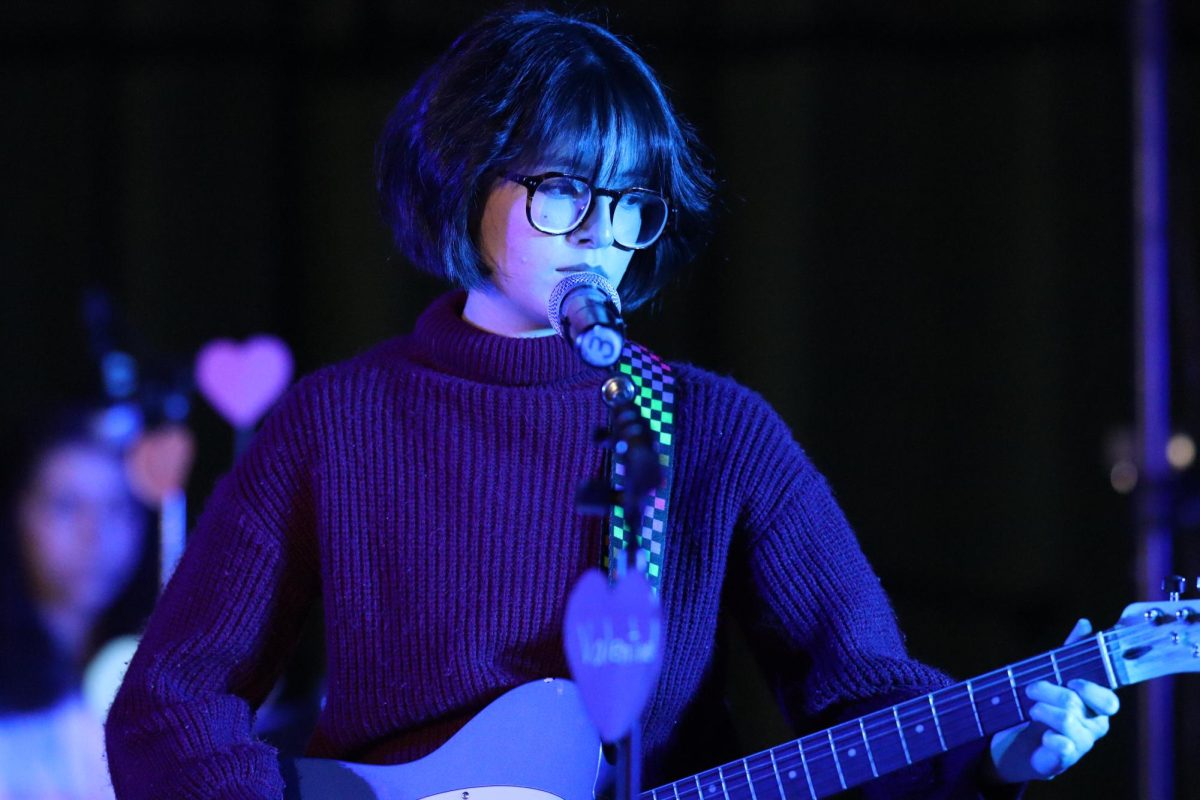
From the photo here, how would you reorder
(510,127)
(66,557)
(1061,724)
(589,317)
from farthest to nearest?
(66,557), (510,127), (1061,724), (589,317)

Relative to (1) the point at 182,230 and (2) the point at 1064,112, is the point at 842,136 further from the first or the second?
(1) the point at 182,230

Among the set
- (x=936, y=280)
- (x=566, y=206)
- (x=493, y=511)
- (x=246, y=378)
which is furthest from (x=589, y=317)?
(x=936, y=280)

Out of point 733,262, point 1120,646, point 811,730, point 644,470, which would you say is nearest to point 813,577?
point 811,730

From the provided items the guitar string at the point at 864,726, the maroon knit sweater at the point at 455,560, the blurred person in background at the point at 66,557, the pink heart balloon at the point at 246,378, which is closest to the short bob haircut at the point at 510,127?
the maroon knit sweater at the point at 455,560

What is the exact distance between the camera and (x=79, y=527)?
3.20 meters

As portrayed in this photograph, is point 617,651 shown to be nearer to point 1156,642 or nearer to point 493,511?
point 493,511

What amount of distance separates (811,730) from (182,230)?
2.21 metres

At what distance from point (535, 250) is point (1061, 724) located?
701 mm

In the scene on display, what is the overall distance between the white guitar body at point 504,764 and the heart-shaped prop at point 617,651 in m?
0.33

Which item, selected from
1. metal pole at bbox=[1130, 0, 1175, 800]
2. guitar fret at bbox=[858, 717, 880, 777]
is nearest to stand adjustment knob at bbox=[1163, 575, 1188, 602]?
guitar fret at bbox=[858, 717, 880, 777]

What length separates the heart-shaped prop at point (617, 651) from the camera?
3.52ft

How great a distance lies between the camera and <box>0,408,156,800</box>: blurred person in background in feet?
10.0

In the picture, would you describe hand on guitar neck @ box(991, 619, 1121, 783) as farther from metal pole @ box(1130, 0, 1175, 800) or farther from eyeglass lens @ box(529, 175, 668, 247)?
metal pole @ box(1130, 0, 1175, 800)

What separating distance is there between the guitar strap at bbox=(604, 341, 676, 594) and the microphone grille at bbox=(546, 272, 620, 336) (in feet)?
0.49
